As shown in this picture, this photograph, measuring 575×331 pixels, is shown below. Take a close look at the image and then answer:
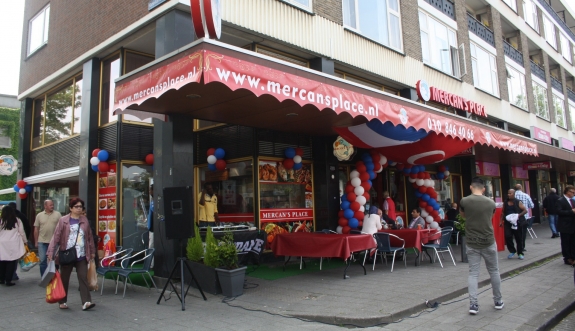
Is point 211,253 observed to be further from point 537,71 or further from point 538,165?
point 537,71

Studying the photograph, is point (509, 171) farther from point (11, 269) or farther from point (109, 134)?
point (11, 269)

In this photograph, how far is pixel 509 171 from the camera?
22.1 m

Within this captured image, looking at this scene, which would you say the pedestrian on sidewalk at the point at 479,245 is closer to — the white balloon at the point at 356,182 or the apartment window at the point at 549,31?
the white balloon at the point at 356,182

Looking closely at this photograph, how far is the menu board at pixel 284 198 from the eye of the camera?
35.3 ft

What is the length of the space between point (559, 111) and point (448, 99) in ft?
57.5

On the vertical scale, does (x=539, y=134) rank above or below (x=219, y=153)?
above

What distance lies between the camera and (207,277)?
759 cm

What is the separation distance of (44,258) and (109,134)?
12.7ft

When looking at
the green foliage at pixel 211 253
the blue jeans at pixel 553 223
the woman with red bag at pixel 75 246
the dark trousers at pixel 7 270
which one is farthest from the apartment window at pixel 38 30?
the blue jeans at pixel 553 223

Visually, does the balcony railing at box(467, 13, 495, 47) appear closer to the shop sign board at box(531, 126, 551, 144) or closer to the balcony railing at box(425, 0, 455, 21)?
the balcony railing at box(425, 0, 455, 21)

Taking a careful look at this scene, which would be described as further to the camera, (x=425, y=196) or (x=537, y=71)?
(x=537, y=71)

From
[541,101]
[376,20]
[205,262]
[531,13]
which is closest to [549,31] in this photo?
[531,13]

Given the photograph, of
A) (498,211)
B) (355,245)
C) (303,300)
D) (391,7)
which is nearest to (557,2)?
(391,7)

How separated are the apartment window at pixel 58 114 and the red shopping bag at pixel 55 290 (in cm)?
767
